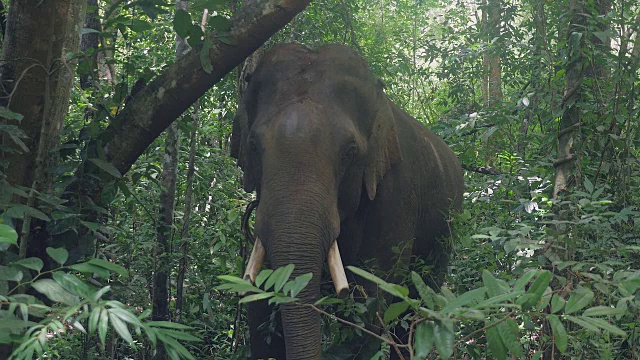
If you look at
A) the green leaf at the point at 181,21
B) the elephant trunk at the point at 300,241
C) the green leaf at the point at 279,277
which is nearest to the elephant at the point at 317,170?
the elephant trunk at the point at 300,241

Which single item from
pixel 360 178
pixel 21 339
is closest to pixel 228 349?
pixel 360 178

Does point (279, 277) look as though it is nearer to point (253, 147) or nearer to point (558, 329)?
point (558, 329)

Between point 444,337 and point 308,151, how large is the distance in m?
2.81

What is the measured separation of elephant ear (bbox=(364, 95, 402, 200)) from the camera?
5.26 meters

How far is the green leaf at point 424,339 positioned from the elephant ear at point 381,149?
10.5ft

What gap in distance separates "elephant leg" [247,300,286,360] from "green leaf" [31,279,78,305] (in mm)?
2735

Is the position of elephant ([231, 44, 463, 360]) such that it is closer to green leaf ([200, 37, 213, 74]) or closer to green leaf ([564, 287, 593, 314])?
green leaf ([200, 37, 213, 74])

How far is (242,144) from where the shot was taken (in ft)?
17.5

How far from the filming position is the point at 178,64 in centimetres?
454

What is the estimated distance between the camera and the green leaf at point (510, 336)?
2.09 metres

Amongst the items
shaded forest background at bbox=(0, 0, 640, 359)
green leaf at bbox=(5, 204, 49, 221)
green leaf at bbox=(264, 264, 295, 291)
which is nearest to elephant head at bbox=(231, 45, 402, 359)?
shaded forest background at bbox=(0, 0, 640, 359)

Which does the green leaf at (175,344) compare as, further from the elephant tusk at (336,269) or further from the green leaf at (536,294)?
the elephant tusk at (336,269)

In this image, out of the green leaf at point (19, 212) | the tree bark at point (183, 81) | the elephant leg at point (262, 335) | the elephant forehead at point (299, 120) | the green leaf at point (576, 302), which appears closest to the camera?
the green leaf at point (576, 302)

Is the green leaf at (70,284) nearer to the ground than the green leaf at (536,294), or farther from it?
farther from it
